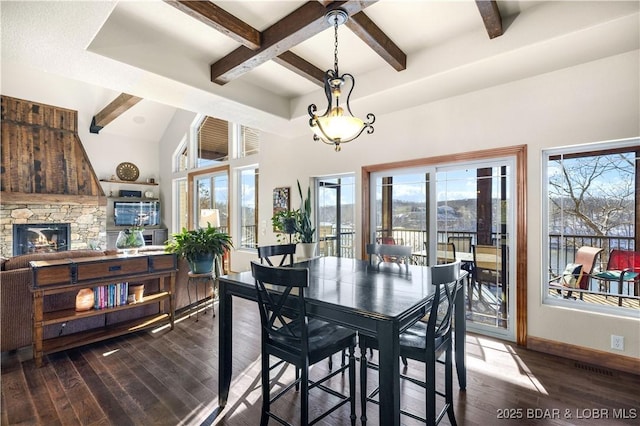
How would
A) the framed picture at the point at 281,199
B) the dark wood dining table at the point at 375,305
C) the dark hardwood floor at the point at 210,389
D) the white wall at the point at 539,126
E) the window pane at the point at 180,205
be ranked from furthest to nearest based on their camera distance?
the window pane at the point at 180,205 → the framed picture at the point at 281,199 → the white wall at the point at 539,126 → the dark hardwood floor at the point at 210,389 → the dark wood dining table at the point at 375,305

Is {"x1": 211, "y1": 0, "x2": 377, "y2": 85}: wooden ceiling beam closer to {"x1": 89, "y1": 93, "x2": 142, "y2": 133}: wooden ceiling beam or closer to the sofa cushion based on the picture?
the sofa cushion

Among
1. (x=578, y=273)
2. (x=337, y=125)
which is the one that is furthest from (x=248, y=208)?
(x=578, y=273)

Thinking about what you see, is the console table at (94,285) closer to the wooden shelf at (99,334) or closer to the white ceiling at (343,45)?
the wooden shelf at (99,334)

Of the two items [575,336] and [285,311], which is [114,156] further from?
[575,336]

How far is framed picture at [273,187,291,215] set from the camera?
5.28 metres

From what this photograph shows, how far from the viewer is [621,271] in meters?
2.85

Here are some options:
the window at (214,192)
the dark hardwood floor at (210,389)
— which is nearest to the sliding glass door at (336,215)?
the dark hardwood floor at (210,389)

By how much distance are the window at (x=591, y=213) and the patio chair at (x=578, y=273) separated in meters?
0.01

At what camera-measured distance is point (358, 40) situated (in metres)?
2.99

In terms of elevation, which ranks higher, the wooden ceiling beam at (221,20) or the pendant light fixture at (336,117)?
the wooden ceiling beam at (221,20)

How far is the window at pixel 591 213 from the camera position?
9.12 feet

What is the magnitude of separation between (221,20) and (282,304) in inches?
89.7

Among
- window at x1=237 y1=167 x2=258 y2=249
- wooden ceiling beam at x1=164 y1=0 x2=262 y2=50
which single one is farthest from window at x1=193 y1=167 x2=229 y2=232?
wooden ceiling beam at x1=164 y1=0 x2=262 y2=50

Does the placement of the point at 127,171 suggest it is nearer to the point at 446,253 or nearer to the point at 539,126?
the point at 446,253
